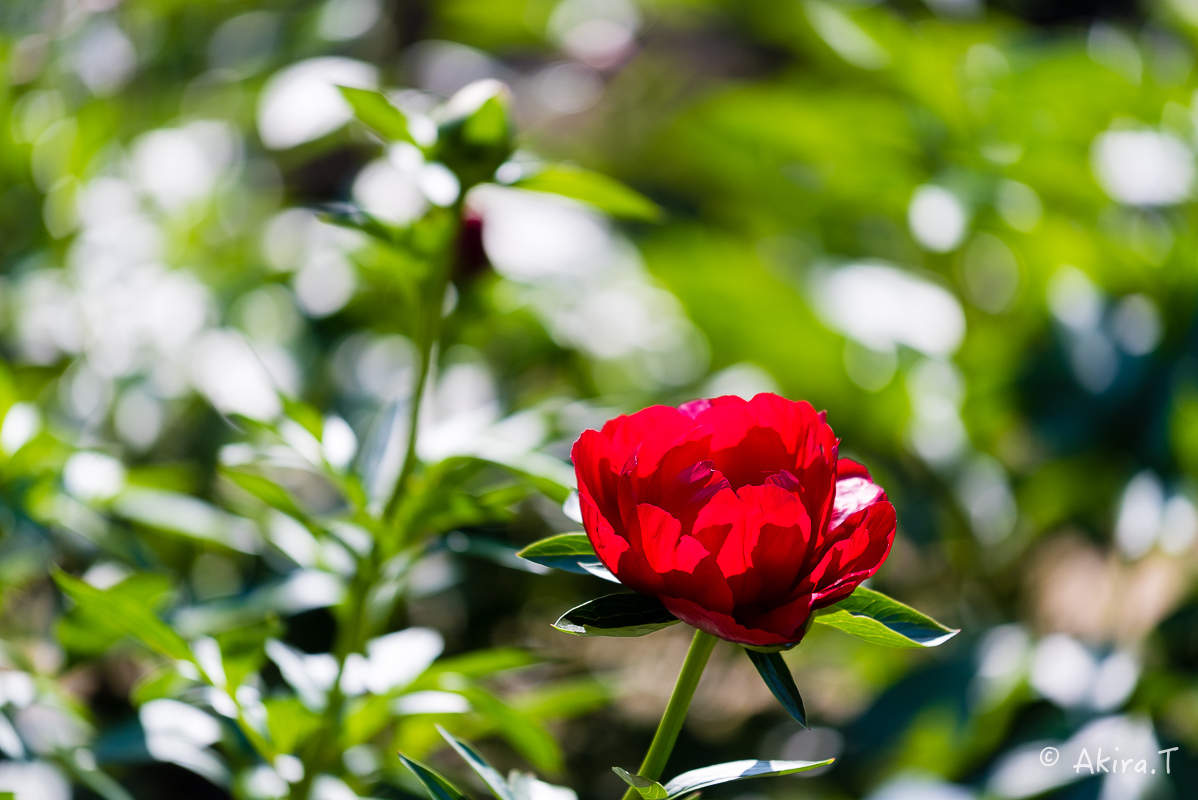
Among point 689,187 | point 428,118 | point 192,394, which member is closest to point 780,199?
point 689,187

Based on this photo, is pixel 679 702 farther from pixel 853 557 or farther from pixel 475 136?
pixel 475 136

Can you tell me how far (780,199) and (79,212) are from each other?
89 centimetres

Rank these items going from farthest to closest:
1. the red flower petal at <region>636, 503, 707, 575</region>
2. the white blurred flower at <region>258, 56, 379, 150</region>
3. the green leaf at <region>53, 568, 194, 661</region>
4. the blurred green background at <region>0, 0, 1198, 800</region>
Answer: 1. the white blurred flower at <region>258, 56, 379, 150</region>
2. the blurred green background at <region>0, 0, 1198, 800</region>
3. the green leaf at <region>53, 568, 194, 661</region>
4. the red flower petal at <region>636, 503, 707, 575</region>

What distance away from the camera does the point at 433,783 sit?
1.12 ft

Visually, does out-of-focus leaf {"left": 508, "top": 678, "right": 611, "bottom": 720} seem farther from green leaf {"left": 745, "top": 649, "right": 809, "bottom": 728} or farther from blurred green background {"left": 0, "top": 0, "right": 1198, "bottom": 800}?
green leaf {"left": 745, "top": 649, "right": 809, "bottom": 728}

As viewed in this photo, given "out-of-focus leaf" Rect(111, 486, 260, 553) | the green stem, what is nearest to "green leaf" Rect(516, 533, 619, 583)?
the green stem

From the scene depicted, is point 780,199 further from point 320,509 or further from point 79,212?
point 79,212

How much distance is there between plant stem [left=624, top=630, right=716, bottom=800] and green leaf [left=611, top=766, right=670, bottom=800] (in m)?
0.01

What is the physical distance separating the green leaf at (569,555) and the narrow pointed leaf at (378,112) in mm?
230

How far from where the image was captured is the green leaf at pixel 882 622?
0.99 ft

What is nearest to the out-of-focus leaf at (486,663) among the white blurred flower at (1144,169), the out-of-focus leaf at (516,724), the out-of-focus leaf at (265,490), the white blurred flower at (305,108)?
the out-of-focus leaf at (516,724)

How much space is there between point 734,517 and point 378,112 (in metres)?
0.27

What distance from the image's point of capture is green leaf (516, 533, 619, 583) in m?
0.33

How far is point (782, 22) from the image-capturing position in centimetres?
134
